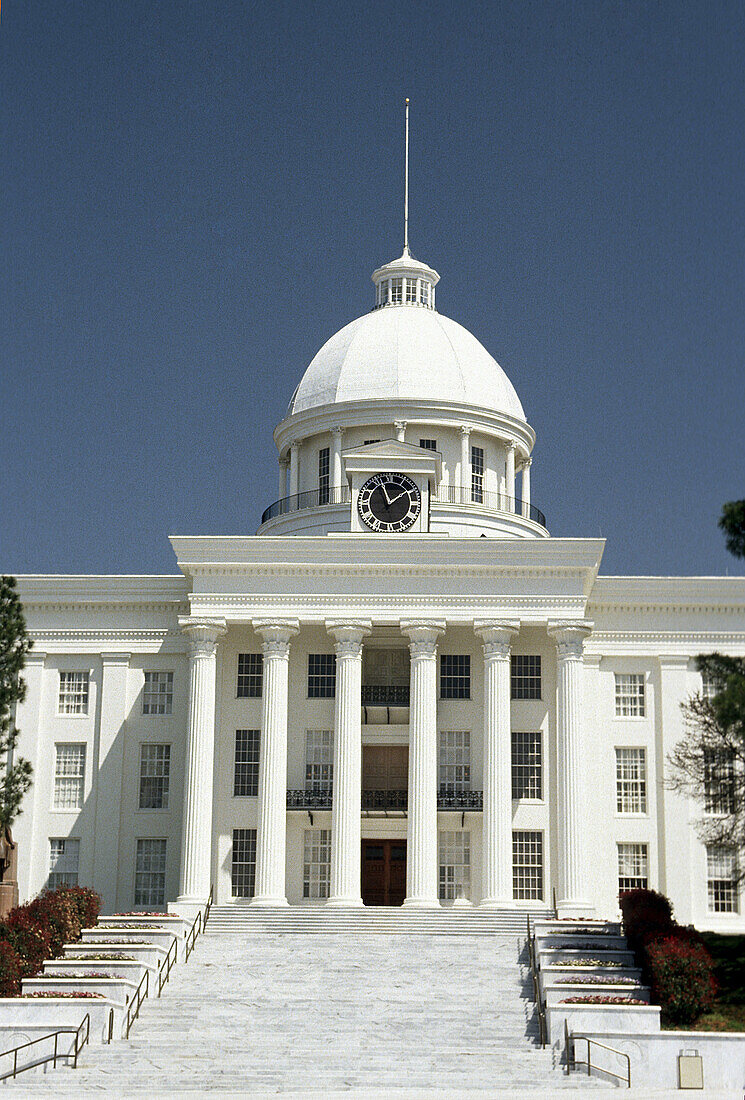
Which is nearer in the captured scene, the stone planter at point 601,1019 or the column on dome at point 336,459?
the stone planter at point 601,1019

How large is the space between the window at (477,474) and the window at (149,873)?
62.7 feet

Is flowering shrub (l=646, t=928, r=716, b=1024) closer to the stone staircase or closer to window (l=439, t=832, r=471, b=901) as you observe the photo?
the stone staircase

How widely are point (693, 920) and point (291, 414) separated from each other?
27136 millimetres

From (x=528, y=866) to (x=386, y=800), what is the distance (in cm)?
546

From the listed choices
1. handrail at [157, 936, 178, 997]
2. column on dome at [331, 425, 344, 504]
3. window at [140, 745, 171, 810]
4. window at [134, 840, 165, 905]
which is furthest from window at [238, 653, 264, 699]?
handrail at [157, 936, 178, 997]

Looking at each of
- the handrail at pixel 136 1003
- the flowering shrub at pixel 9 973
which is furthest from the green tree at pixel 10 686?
the handrail at pixel 136 1003

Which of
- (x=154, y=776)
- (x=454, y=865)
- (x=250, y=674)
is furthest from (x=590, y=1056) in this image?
(x=154, y=776)

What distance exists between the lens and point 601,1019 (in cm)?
3497

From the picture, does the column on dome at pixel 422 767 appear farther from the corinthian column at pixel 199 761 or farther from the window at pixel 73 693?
the window at pixel 73 693

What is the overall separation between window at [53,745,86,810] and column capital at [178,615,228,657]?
7.26 meters

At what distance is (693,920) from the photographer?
56.7 metres

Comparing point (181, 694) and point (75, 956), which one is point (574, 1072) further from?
point (181, 694)

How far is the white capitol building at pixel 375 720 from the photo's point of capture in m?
54.2

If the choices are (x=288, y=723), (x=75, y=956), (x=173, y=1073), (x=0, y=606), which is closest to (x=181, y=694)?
(x=288, y=723)
